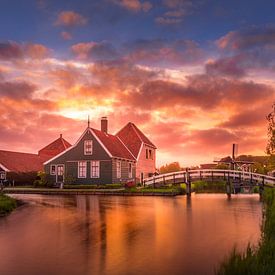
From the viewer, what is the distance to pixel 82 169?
50.4 metres

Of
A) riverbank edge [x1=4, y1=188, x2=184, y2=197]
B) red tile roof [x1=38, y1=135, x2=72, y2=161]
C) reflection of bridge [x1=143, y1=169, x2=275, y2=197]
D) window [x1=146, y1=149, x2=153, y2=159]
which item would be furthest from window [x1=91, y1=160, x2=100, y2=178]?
red tile roof [x1=38, y1=135, x2=72, y2=161]

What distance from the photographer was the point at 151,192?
3959 centimetres

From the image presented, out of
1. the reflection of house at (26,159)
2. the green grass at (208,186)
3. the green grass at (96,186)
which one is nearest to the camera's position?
the green grass at (96,186)

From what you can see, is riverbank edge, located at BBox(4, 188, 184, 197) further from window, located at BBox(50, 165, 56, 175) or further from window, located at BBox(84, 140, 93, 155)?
window, located at BBox(84, 140, 93, 155)

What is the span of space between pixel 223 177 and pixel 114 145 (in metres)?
15.5

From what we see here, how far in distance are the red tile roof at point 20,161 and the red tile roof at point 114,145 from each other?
1395cm

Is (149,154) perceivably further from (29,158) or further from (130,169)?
(29,158)

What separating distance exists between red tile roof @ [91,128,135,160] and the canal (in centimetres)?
3022

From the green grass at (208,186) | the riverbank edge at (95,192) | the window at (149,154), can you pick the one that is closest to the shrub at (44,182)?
the riverbank edge at (95,192)

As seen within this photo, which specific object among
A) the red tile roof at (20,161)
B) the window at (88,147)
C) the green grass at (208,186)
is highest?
the window at (88,147)

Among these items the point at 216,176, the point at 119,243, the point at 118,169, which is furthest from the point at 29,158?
the point at 119,243

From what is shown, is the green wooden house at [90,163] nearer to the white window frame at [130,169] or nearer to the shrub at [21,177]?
the white window frame at [130,169]

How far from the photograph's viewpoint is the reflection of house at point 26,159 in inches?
2207

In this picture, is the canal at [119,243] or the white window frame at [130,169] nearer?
the canal at [119,243]
